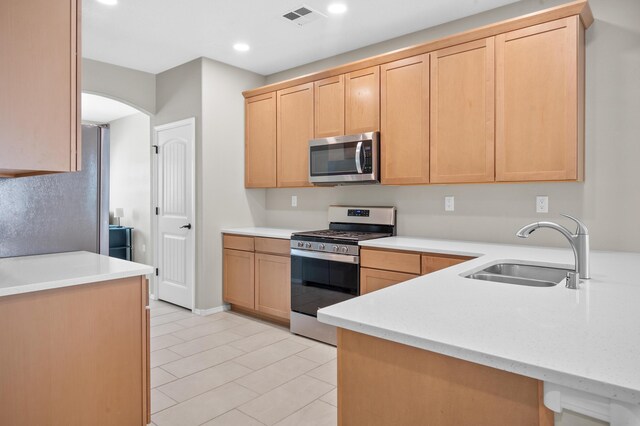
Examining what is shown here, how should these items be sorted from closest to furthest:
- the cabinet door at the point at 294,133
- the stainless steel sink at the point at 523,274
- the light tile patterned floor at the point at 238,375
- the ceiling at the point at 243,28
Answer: the stainless steel sink at the point at 523,274 < the light tile patterned floor at the point at 238,375 < the ceiling at the point at 243,28 < the cabinet door at the point at 294,133

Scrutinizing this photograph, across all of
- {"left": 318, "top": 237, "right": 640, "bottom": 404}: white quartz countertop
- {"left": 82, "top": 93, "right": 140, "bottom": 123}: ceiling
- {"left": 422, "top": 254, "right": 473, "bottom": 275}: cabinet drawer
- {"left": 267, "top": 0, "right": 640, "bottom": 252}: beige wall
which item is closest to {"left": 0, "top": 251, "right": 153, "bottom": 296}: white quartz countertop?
{"left": 318, "top": 237, "right": 640, "bottom": 404}: white quartz countertop

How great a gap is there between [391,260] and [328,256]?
600 millimetres

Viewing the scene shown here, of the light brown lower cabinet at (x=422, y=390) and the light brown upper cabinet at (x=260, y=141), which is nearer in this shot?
the light brown lower cabinet at (x=422, y=390)

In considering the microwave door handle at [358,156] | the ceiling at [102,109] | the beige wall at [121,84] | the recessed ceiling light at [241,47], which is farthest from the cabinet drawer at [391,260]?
the ceiling at [102,109]

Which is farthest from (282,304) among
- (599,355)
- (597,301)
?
(599,355)

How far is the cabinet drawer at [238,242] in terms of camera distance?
4.06 meters

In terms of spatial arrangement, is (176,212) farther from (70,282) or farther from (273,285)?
(70,282)

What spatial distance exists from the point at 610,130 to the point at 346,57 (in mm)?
2352

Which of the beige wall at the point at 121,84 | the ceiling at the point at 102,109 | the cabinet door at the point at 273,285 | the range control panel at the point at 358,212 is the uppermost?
the ceiling at the point at 102,109

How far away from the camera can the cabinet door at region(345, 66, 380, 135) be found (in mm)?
3357

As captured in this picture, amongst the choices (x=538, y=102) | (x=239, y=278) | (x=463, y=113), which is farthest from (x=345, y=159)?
(x=239, y=278)

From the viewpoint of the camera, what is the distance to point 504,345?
89 cm

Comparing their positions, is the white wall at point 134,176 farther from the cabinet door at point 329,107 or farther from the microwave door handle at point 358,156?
the microwave door handle at point 358,156

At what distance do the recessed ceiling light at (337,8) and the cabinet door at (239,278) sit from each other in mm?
2313
